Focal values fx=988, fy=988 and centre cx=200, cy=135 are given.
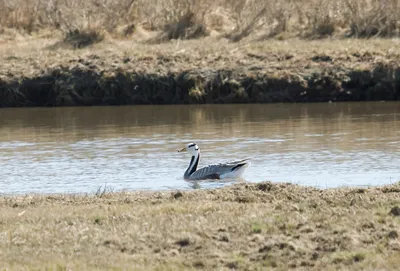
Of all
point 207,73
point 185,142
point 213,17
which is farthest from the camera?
point 213,17

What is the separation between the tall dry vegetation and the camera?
3606 cm

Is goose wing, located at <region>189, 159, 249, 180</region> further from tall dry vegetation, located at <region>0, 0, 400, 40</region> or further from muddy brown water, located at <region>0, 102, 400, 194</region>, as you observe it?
tall dry vegetation, located at <region>0, 0, 400, 40</region>

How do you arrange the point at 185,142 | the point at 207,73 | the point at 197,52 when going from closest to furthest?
the point at 185,142
the point at 207,73
the point at 197,52

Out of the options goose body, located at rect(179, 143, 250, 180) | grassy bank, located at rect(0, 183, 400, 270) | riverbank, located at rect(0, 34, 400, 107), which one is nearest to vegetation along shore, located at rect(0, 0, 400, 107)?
riverbank, located at rect(0, 34, 400, 107)

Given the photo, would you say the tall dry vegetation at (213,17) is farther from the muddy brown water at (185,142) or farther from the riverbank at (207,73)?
the muddy brown water at (185,142)

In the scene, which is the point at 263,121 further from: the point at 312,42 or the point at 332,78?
the point at 312,42

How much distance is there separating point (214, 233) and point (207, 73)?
23.0 m

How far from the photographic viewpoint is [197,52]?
3472 cm

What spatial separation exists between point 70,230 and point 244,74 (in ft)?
73.5

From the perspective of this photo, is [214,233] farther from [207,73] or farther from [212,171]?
[207,73]

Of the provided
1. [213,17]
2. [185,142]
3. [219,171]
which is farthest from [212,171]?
[213,17]

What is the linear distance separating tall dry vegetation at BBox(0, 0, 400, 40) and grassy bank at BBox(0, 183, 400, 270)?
78.4ft

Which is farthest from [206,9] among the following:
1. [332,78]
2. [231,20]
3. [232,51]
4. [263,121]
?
[263,121]

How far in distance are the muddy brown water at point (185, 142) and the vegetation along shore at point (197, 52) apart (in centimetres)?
119
